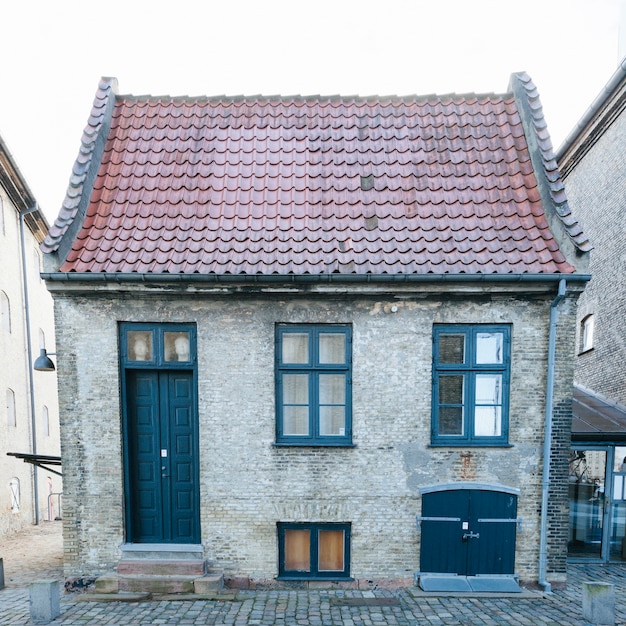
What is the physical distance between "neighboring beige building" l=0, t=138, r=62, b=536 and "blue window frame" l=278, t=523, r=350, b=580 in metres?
9.99

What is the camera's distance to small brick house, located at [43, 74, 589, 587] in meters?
6.48

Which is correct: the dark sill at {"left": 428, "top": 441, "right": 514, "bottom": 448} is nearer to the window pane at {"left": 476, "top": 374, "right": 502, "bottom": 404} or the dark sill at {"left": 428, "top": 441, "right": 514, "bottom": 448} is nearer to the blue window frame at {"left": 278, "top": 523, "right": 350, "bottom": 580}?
the window pane at {"left": 476, "top": 374, "right": 502, "bottom": 404}

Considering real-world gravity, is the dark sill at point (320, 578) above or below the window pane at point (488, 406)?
below

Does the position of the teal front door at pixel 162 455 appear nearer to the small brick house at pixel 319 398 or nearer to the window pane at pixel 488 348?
the small brick house at pixel 319 398

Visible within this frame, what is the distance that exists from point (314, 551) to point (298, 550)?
0.27 meters

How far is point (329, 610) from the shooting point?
599 cm

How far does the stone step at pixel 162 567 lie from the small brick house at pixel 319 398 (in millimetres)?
220

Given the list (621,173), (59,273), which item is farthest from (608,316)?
(59,273)

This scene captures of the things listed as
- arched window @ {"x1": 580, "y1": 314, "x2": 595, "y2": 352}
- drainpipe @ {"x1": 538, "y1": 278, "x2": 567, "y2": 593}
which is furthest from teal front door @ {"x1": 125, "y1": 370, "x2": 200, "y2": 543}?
arched window @ {"x1": 580, "y1": 314, "x2": 595, "y2": 352}

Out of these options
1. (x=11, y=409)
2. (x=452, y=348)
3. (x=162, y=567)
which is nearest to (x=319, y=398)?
(x=452, y=348)

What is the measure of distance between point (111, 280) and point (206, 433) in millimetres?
2812

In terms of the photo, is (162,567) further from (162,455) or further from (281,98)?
(281,98)

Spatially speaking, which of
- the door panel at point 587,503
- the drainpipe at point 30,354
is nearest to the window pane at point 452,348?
the door panel at point 587,503

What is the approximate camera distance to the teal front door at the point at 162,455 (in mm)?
6859
